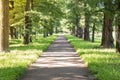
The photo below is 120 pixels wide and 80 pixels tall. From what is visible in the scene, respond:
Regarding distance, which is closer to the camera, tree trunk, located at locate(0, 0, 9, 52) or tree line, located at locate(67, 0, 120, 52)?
tree line, located at locate(67, 0, 120, 52)

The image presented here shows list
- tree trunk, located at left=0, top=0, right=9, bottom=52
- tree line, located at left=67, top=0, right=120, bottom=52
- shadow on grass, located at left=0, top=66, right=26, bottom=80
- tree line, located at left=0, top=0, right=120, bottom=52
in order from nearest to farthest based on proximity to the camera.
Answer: shadow on grass, located at left=0, top=66, right=26, bottom=80, tree line, located at left=67, top=0, right=120, bottom=52, tree line, located at left=0, top=0, right=120, bottom=52, tree trunk, located at left=0, top=0, right=9, bottom=52

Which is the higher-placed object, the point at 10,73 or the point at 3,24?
the point at 3,24

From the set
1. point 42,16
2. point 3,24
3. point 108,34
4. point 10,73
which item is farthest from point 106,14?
point 42,16

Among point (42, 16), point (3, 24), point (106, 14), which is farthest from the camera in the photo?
point (42, 16)

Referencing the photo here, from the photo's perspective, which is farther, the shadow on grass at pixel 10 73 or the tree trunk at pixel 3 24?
the tree trunk at pixel 3 24

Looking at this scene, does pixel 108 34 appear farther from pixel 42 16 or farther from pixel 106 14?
pixel 106 14

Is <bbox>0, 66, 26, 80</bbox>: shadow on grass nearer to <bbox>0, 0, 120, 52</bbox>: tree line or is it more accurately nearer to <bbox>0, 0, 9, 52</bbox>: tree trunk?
<bbox>0, 0, 120, 52</bbox>: tree line

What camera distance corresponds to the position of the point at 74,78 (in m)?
11.7

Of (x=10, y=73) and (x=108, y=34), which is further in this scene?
(x=108, y=34)

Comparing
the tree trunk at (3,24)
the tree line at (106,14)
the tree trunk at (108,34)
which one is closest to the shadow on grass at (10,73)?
the tree line at (106,14)

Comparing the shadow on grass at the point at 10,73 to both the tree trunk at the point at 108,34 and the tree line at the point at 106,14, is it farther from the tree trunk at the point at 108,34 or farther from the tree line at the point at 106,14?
the tree trunk at the point at 108,34

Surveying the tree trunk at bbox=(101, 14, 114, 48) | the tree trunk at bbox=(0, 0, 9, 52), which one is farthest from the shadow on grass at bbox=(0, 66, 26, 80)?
the tree trunk at bbox=(101, 14, 114, 48)

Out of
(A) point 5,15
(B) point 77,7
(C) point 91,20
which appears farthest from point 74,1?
(A) point 5,15

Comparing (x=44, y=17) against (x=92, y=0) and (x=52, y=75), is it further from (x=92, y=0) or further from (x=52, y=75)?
(x=52, y=75)
